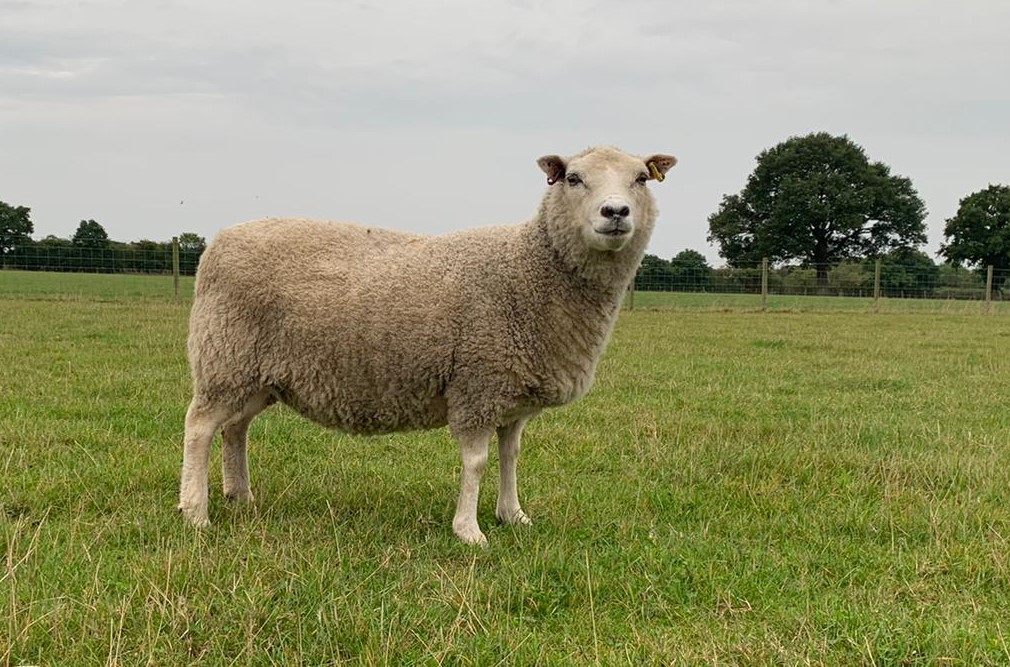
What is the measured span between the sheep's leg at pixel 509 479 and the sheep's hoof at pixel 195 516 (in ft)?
5.13

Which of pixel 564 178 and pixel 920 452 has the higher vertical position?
pixel 564 178

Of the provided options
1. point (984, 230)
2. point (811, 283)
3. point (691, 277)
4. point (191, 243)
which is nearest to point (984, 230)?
point (984, 230)

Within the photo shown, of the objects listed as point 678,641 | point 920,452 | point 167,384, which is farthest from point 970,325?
point 678,641

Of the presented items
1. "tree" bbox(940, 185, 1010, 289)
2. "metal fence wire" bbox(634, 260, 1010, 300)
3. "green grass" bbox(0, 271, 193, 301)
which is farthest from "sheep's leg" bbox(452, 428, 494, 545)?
"tree" bbox(940, 185, 1010, 289)

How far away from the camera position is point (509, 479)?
184 inches

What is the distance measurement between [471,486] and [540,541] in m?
0.48

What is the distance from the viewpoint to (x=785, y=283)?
108ft

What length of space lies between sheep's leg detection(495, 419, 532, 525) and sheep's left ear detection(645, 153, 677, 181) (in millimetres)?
1561

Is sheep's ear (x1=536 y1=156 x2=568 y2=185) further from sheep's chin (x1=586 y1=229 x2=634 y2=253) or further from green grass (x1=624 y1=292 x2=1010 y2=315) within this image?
green grass (x1=624 y1=292 x2=1010 y2=315)

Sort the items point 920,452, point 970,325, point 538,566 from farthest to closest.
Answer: point 970,325, point 920,452, point 538,566

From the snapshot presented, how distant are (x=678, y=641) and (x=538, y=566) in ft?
2.85

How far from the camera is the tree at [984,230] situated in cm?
5997

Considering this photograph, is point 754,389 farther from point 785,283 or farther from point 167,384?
point 785,283

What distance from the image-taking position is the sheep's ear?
178 inches
